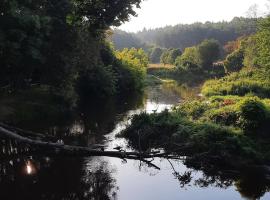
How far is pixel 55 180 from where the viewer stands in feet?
69.2

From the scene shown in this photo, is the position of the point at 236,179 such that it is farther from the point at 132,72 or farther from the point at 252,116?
the point at 132,72

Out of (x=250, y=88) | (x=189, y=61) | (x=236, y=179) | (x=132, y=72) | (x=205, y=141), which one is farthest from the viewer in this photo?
(x=189, y=61)

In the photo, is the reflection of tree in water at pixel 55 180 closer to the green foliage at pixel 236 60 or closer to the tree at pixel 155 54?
the green foliage at pixel 236 60

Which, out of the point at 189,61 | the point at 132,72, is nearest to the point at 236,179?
the point at 132,72

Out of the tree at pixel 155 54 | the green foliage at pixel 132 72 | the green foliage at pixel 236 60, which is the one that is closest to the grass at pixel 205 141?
the green foliage at pixel 132 72

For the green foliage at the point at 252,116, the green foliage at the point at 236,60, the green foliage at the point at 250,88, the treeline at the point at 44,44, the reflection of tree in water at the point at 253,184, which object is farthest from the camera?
the green foliage at the point at 236,60

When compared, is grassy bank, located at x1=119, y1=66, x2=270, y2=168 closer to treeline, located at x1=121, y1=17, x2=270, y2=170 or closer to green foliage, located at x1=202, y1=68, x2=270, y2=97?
treeline, located at x1=121, y1=17, x2=270, y2=170

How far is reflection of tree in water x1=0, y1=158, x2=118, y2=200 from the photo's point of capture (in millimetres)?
19109

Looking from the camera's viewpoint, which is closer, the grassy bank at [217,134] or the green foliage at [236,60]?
the grassy bank at [217,134]

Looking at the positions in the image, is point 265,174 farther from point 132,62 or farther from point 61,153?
point 132,62

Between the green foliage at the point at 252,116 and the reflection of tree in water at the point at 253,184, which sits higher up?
the green foliage at the point at 252,116

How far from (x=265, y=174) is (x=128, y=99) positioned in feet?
123

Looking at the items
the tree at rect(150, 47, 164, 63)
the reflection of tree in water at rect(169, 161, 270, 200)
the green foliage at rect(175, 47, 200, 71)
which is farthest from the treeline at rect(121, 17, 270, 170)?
the tree at rect(150, 47, 164, 63)

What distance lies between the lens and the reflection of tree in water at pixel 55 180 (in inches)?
752
